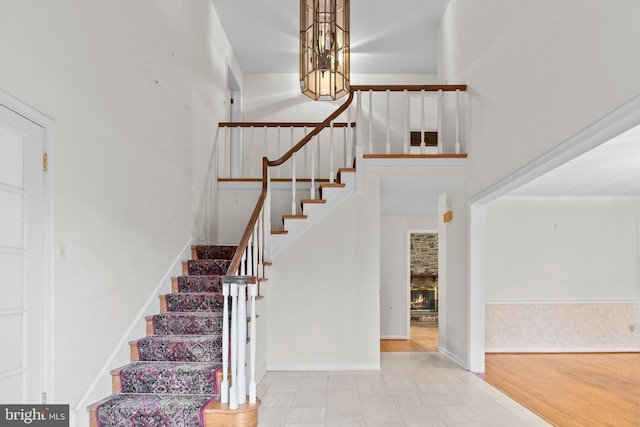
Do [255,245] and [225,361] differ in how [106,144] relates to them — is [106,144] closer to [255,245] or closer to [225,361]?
[255,245]

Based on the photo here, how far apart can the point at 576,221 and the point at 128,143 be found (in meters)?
6.21

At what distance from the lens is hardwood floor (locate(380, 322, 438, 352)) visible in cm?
769

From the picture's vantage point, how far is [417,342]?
8539 mm

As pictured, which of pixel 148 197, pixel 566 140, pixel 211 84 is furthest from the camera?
pixel 211 84

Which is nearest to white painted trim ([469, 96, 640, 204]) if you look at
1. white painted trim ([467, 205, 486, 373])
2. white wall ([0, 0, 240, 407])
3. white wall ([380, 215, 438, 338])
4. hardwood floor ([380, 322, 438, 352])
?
white painted trim ([467, 205, 486, 373])

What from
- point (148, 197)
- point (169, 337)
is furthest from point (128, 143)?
point (169, 337)

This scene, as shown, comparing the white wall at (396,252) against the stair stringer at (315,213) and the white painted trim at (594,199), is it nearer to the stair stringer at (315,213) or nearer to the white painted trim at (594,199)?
the white painted trim at (594,199)

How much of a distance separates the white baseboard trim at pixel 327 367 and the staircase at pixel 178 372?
1.29 m

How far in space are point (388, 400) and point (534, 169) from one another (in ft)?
7.62

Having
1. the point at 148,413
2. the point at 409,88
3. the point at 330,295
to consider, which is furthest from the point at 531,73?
the point at 148,413

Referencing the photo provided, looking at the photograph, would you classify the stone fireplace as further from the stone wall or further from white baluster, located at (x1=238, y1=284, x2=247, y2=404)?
white baluster, located at (x1=238, y1=284, x2=247, y2=404)

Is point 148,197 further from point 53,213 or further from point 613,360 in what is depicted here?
point 613,360

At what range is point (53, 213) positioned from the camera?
3045 mm

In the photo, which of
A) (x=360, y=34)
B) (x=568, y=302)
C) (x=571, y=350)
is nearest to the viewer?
(x=571, y=350)
